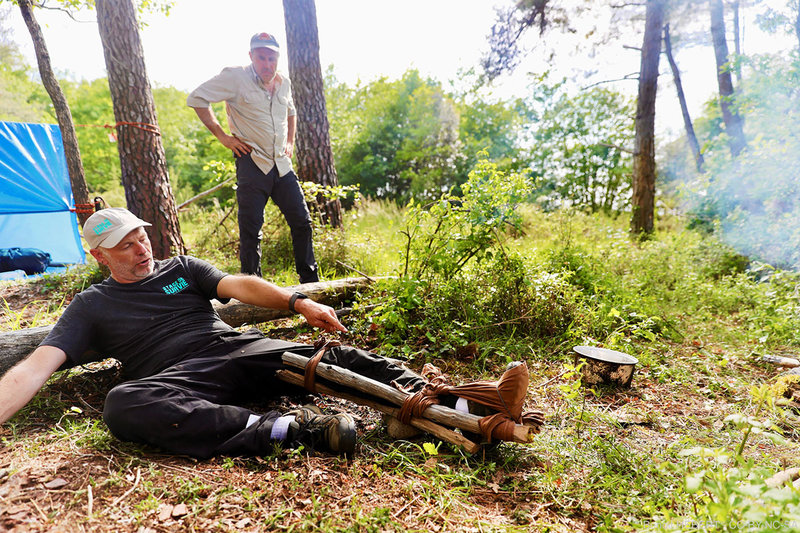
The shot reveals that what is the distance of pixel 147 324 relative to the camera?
103 inches

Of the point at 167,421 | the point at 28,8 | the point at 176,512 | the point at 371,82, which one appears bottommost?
the point at 176,512

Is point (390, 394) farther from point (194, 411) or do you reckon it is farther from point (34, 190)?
point (34, 190)

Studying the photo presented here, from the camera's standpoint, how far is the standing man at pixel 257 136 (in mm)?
4137

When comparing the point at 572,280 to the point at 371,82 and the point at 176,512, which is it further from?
the point at 371,82

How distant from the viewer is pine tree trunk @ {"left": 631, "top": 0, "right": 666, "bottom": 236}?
26.8 ft

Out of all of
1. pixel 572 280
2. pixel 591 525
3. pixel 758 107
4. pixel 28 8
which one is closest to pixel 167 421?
pixel 591 525

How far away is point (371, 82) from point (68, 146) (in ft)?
50.5

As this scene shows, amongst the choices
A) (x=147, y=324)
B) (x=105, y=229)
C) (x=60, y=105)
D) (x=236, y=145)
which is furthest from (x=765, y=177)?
(x=60, y=105)

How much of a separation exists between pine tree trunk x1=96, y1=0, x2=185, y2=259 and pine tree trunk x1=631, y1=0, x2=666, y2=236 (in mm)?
8161

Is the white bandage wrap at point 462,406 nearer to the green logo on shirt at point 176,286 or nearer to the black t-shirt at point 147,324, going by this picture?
the black t-shirt at point 147,324

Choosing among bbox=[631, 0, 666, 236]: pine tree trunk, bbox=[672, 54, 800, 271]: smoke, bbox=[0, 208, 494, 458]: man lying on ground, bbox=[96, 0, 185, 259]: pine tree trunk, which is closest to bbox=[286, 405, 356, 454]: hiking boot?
bbox=[0, 208, 494, 458]: man lying on ground

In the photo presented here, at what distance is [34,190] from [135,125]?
4099 mm

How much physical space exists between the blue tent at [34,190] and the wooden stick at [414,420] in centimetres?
657

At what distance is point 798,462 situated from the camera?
2.07m
